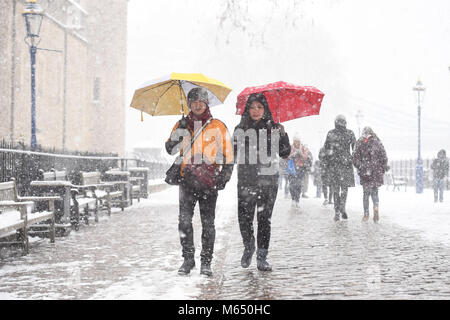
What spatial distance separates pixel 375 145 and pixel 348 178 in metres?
0.75

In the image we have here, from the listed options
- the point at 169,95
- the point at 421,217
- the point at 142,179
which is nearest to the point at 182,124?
the point at 169,95

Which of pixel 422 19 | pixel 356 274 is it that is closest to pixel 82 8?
pixel 356 274

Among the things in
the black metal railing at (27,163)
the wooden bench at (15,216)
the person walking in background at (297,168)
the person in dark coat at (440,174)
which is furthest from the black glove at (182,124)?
the person in dark coat at (440,174)

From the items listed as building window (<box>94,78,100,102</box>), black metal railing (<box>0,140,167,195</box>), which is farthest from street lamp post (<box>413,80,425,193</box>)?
building window (<box>94,78,100,102</box>)

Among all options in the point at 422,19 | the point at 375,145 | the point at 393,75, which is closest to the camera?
the point at 375,145

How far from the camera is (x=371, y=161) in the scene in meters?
11.2

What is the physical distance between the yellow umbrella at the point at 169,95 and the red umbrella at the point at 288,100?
0.93 feet

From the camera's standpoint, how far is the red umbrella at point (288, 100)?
696 centimetres

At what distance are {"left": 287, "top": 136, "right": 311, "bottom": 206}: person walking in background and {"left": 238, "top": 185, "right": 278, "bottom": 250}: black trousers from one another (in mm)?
8355

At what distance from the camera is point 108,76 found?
3466cm

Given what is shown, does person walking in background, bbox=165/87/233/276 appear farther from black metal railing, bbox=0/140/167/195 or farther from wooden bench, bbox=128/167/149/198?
wooden bench, bbox=128/167/149/198

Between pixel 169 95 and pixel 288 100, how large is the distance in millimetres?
1375
